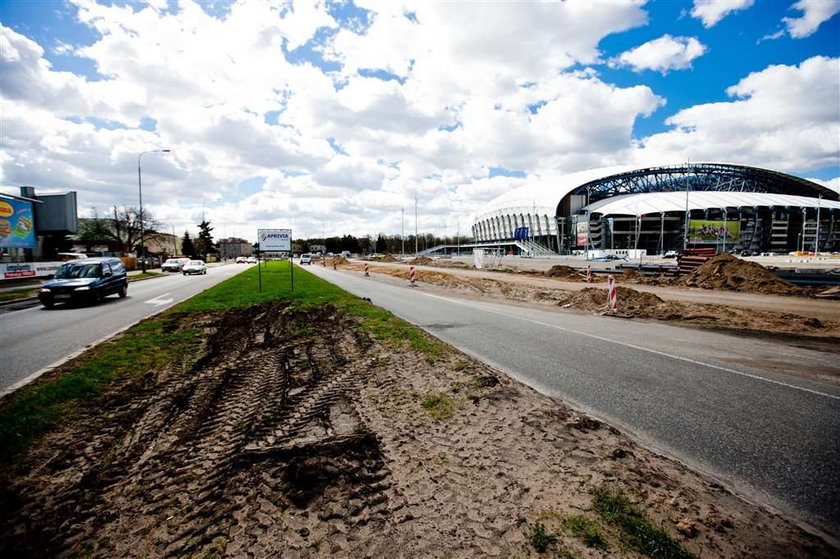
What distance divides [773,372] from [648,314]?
704 cm

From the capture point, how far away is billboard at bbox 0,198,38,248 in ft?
104

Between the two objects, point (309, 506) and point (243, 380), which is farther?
point (243, 380)

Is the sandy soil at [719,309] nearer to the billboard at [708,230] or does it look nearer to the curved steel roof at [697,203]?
the billboard at [708,230]

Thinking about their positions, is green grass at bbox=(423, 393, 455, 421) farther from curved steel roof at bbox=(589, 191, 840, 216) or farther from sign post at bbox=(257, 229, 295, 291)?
curved steel roof at bbox=(589, 191, 840, 216)

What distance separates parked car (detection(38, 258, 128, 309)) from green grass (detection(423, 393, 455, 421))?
17.0m

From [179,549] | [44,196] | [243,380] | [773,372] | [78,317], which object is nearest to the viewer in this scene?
[179,549]

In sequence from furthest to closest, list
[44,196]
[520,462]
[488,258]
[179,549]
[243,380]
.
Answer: [488,258], [44,196], [243,380], [520,462], [179,549]

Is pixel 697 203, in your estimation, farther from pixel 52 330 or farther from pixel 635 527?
pixel 52 330

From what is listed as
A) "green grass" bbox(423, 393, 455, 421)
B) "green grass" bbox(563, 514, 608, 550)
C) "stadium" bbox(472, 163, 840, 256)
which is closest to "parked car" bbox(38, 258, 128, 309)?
"green grass" bbox(423, 393, 455, 421)

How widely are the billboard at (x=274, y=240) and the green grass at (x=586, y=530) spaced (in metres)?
19.9

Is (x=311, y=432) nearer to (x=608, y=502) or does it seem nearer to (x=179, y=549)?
(x=179, y=549)

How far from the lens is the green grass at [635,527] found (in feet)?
8.04

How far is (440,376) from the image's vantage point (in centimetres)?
599

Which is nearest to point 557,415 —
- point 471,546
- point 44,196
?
point 471,546
